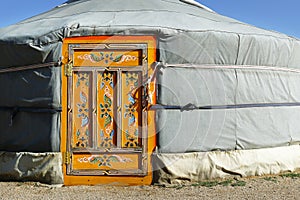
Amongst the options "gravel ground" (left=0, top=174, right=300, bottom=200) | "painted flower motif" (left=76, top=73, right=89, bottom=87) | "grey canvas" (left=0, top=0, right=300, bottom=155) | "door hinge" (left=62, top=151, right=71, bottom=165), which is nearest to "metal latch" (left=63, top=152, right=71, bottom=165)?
"door hinge" (left=62, top=151, right=71, bottom=165)

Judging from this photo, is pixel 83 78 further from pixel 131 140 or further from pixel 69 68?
pixel 131 140

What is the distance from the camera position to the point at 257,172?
5.38 metres

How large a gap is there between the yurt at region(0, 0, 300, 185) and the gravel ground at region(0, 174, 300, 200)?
0.13 metres

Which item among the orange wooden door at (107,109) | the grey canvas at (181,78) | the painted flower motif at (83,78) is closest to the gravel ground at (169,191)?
the orange wooden door at (107,109)

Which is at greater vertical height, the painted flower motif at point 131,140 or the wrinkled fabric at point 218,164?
the painted flower motif at point 131,140

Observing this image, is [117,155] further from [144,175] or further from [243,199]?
[243,199]

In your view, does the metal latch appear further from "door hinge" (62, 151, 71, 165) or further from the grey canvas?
the grey canvas

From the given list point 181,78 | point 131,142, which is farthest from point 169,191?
point 181,78

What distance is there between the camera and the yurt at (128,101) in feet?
16.5

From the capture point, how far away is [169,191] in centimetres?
474

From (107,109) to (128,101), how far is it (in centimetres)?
22

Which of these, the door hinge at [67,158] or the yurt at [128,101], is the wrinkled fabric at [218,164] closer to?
the yurt at [128,101]

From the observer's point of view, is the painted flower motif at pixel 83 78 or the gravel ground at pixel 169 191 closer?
the gravel ground at pixel 169 191

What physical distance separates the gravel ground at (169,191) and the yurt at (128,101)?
0.44ft
